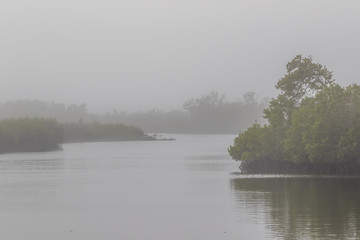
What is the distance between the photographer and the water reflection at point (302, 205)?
27.5 metres

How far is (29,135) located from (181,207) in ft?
319

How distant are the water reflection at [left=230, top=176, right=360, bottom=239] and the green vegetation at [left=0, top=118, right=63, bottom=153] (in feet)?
260

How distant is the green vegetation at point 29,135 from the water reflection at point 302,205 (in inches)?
3120

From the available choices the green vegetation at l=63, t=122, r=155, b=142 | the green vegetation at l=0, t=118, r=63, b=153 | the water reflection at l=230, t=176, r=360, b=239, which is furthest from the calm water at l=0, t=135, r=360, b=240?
the green vegetation at l=63, t=122, r=155, b=142

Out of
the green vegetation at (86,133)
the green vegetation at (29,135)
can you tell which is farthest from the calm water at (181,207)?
the green vegetation at (86,133)

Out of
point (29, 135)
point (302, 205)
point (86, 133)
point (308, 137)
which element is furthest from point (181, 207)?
point (86, 133)

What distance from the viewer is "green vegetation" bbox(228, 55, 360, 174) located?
53375 millimetres

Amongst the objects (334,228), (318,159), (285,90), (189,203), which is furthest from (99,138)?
(334,228)

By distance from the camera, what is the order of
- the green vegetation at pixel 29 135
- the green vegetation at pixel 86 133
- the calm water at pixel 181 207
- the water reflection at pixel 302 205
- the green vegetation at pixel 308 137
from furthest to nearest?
1. the green vegetation at pixel 86 133
2. the green vegetation at pixel 29 135
3. the green vegetation at pixel 308 137
4. the calm water at pixel 181 207
5. the water reflection at pixel 302 205

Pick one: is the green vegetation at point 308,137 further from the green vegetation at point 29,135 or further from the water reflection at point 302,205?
the green vegetation at point 29,135

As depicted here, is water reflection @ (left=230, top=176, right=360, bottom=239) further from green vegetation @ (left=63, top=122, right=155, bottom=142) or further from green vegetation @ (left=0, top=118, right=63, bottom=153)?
green vegetation @ (left=63, top=122, right=155, bottom=142)

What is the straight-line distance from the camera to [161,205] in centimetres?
3869

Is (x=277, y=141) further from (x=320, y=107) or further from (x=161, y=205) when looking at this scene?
(x=161, y=205)

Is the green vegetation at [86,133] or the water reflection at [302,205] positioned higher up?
the green vegetation at [86,133]
